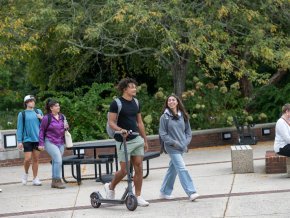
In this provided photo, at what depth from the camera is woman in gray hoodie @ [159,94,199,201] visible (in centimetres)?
1119

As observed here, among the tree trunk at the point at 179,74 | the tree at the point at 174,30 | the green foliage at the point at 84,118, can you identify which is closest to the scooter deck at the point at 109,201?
the tree at the point at 174,30

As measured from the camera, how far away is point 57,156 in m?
13.5

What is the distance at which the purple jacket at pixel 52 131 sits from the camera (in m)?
13.4

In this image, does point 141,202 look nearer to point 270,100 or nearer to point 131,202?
point 131,202

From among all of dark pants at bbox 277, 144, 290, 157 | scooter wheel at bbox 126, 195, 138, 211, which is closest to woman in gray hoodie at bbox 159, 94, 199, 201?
scooter wheel at bbox 126, 195, 138, 211

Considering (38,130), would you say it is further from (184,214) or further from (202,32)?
(202,32)

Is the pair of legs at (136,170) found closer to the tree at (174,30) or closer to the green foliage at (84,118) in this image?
the tree at (174,30)

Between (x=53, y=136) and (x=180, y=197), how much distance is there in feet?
9.47

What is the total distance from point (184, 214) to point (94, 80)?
51.6 feet

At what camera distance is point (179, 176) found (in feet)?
36.9

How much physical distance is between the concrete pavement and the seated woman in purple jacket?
351mm

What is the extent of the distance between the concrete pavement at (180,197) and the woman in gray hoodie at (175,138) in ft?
1.03

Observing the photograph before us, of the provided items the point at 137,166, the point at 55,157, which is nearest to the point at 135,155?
the point at 137,166

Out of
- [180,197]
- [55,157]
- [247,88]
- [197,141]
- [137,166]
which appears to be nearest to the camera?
[137,166]
